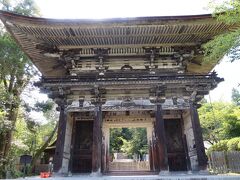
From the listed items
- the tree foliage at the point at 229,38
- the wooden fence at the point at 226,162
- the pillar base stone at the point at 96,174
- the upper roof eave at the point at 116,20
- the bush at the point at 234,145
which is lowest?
the pillar base stone at the point at 96,174

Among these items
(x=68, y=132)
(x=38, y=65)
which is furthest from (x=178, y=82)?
(x=38, y=65)

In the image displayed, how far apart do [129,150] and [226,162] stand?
24869 millimetres

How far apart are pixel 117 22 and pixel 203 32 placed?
3.59 m

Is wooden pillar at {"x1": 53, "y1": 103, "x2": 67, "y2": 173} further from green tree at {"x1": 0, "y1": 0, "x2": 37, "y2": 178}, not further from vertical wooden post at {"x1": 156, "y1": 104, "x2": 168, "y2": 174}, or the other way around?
green tree at {"x1": 0, "y1": 0, "x2": 37, "y2": 178}

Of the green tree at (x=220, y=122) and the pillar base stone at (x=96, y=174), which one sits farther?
the green tree at (x=220, y=122)

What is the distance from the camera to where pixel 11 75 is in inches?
674

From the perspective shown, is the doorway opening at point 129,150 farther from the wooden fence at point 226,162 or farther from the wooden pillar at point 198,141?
the wooden pillar at point 198,141

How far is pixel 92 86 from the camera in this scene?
9156 millimetres

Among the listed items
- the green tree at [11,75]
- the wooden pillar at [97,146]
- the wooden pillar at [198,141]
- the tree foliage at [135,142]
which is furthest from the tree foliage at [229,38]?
the tree foliage at [135,142]

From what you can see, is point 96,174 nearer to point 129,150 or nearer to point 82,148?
point 82,148

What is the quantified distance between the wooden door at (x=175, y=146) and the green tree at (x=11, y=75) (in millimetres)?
9661

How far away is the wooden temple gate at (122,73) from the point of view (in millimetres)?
8594

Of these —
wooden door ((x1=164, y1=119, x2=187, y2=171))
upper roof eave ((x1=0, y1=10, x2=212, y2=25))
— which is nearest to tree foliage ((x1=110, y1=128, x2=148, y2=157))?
wooden door ((x1=164, y1=119, x2=187, y2=171))

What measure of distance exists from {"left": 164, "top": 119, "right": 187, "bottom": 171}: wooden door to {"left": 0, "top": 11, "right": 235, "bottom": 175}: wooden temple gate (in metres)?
0.05
